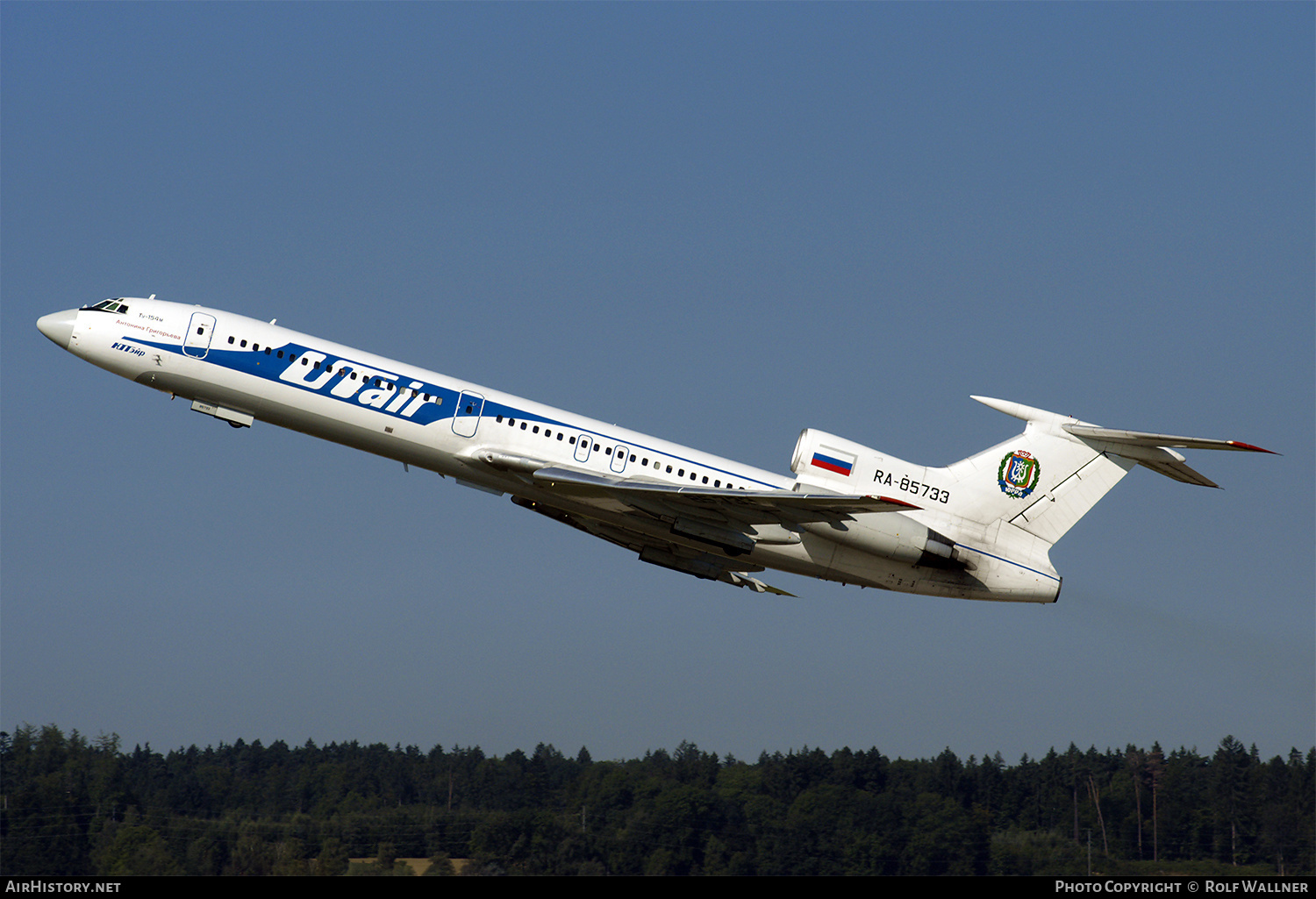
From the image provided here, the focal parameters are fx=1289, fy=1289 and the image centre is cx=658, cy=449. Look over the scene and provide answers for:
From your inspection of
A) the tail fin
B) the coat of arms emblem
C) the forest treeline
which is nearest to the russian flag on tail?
the tail fin

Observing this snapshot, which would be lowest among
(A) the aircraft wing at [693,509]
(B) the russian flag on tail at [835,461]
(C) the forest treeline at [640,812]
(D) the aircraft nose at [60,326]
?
(C) the forest treeline at [640,812]

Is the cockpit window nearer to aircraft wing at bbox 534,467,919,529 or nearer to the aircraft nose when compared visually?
the aircraft nose

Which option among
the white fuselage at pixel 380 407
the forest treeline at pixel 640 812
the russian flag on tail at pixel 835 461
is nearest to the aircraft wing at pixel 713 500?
the white fuselage at pixel 380 407

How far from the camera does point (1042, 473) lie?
31.4 metres

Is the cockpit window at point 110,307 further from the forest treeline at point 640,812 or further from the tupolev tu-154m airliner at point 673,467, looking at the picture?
the forest treeline at point 640,812

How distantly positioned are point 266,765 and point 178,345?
3358cm

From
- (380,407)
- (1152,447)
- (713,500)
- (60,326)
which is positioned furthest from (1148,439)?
(60,326)

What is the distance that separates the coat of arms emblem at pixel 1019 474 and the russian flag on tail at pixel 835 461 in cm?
407

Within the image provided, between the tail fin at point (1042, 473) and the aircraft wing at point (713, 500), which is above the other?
the tail fin at point (1042, 473)

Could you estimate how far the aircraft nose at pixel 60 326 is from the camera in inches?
1117

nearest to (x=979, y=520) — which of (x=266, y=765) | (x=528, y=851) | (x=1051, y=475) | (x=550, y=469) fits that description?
(x=1051, y=475)

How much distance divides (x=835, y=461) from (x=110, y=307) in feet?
54.6

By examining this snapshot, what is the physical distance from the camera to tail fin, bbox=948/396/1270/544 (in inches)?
1225

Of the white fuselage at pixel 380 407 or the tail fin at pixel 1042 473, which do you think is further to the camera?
the tail fin at pixel 1042 473
